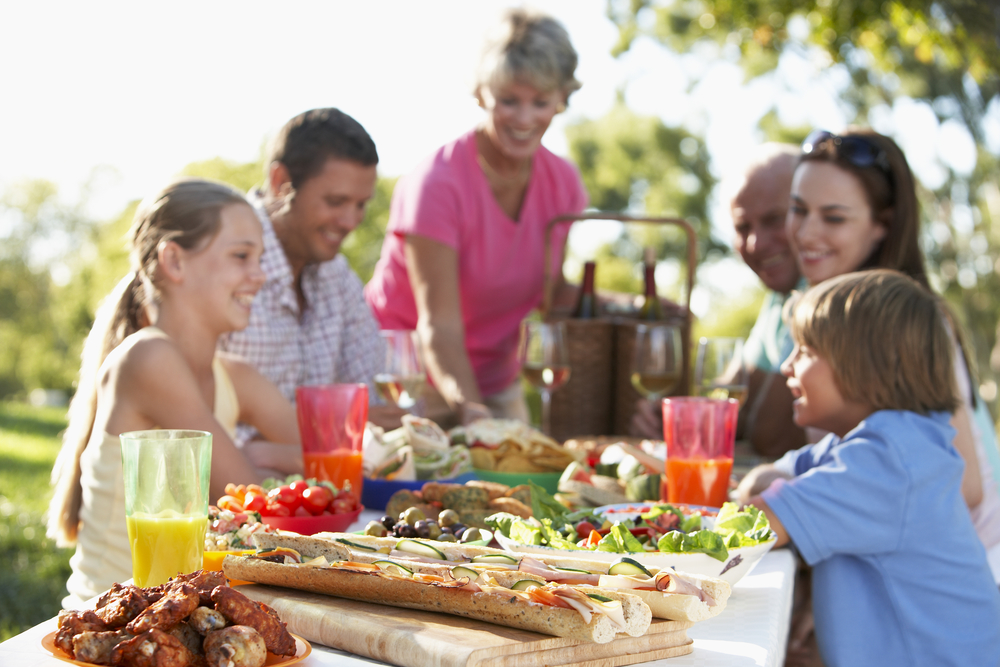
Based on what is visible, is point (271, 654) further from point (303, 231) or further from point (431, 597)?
point (303, 231)

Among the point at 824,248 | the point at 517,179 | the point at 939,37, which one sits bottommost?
the point at 824,248

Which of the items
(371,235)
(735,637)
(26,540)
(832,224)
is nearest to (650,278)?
(832,224)

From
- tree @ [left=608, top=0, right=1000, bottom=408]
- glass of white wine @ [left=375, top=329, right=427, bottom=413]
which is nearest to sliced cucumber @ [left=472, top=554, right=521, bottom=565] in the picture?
glass of white wine @ [left=375, top=329, right=427, bottom=413]

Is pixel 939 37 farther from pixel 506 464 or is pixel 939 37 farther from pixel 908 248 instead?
pixel 506 464

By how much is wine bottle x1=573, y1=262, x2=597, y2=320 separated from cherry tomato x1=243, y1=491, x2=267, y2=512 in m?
2.22

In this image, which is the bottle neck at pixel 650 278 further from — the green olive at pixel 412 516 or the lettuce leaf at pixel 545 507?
the green olive at pixel 412 516

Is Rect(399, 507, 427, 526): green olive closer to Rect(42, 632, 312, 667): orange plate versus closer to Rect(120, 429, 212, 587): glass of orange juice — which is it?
Rect(120, 429, 212, 587): glass of orange juice

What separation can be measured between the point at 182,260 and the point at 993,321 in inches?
740

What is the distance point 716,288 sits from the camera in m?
29.6

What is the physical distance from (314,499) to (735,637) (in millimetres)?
880

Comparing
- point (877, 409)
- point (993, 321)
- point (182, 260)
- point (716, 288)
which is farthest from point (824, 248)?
point (716, 288)

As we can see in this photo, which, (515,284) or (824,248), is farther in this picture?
(515,284)

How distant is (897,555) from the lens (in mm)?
2238

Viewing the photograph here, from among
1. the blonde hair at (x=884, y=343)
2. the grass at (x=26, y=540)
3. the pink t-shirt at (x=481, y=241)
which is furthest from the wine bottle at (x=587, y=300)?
the grass at (x=26, y=540)
